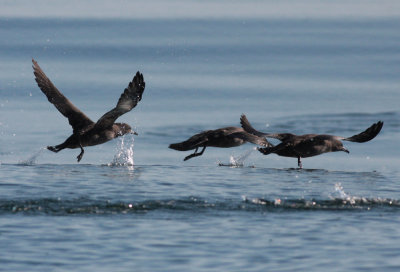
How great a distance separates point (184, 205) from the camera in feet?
38.2

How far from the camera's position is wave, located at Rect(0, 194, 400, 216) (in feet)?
36.8

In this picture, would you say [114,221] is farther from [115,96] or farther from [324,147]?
[115,96]

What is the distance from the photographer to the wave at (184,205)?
11219mm

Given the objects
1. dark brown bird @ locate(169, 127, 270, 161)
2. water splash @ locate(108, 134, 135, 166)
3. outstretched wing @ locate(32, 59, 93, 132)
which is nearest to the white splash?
dark brown bird @ locate(169, 127, 270, 161)

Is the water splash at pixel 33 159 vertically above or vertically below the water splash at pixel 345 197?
above

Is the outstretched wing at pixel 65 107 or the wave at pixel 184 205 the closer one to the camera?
the wave at pixel 184 205

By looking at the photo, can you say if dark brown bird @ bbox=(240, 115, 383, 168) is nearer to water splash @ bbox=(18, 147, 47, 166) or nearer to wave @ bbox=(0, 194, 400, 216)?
water splash @ bbox=(18, 147, 47, 166)

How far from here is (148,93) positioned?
22562 mm

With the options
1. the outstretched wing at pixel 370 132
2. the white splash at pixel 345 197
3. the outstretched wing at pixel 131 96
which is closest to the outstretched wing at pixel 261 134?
the outstretched wing at pixel 370 132

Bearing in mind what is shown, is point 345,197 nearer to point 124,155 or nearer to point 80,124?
point 124,155

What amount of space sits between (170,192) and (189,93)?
32.3ft

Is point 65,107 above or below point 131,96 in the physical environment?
below

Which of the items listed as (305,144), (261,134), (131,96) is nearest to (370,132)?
(305,144)

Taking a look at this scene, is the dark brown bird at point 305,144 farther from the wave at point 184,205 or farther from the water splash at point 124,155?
the wave at point 184,205
